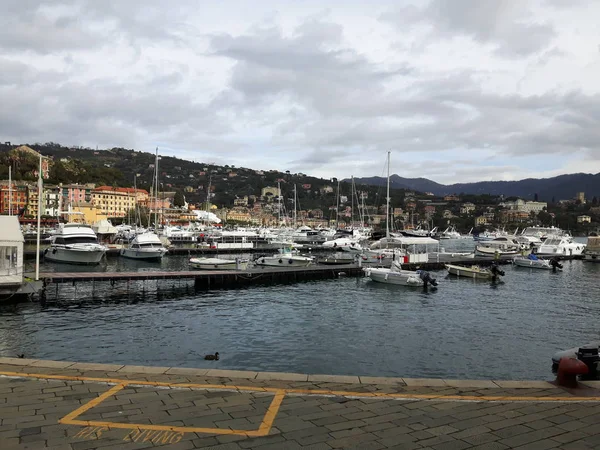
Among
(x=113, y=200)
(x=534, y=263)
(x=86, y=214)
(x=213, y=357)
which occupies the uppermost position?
(x=113, y=200)

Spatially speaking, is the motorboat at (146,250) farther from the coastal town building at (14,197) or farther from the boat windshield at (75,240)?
the coastal town building at (14,197)

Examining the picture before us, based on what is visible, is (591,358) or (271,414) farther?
(591,358)

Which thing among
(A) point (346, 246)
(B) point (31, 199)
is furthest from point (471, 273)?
(B) point (31, 199)

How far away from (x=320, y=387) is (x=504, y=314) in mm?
21879

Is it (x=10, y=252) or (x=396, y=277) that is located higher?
(x=10, y=252)

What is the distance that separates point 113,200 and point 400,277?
135241 millimetres

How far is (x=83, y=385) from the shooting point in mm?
8516

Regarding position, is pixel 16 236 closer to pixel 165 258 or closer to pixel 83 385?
pixel 83 385

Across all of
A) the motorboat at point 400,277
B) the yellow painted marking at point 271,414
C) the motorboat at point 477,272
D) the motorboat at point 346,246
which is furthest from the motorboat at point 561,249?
the yellow painted marking at point 271,414

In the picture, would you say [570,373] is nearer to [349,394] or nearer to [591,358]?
[349,394]

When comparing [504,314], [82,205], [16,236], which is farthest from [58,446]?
[82,205]

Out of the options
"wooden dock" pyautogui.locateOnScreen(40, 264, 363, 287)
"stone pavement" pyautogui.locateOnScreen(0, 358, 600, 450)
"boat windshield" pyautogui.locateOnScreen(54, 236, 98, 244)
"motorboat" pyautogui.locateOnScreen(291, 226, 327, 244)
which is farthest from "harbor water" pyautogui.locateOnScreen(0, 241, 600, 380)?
"motorboat" pyautogui.locateOnScreen(291, 226, 327, 244)

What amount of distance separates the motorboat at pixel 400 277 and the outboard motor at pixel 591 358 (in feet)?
75.8

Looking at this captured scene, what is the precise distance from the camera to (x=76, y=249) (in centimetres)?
4906
